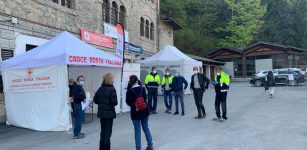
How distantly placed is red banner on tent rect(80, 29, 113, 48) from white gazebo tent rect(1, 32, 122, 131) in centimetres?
589

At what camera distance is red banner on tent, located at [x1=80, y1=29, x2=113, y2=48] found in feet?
53.1

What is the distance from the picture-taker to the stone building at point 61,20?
11.5 m

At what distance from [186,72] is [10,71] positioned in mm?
12610

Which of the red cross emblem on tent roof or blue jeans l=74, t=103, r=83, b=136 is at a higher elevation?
the red cross emblem on tent roof

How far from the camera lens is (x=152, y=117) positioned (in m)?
11.4

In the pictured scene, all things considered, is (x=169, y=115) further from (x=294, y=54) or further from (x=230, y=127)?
(x=294, y=54)

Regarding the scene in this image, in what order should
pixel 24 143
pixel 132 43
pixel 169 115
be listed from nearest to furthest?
pixel 24 143, pixel 169 115, pixel 132 43

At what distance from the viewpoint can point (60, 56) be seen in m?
9.10

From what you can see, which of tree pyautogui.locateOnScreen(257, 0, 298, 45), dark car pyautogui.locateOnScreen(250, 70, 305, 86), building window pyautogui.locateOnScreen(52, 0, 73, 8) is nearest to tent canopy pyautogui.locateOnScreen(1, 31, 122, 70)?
building window pyautogui.locateOnScreen(52, 0, 73, 8)

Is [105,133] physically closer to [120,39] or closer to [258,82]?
[120,39]

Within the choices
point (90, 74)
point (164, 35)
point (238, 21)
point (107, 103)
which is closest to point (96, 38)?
point (90, 74)

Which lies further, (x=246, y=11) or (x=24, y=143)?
(x=246, y=11)

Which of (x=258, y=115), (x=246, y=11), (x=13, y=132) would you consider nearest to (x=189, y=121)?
(x=258, y=115)

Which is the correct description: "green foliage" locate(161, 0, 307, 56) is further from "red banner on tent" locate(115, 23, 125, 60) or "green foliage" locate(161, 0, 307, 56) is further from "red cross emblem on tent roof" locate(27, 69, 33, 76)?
"red cross emblem on tent roof" locate(27, 69, 33, 76)
